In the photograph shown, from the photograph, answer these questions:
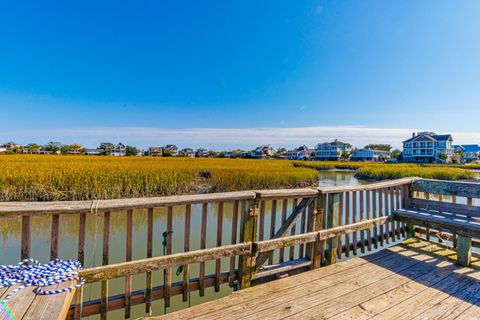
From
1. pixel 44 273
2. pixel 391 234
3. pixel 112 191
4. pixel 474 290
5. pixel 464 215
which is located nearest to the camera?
pixel 44 273

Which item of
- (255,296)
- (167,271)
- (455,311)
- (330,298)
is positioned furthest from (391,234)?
(167,271)

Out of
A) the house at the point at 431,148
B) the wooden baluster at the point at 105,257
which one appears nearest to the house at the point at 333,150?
the house at the point at 431,148

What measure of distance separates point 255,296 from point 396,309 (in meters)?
1.24

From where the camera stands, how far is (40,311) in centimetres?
125

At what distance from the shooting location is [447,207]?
152 inches

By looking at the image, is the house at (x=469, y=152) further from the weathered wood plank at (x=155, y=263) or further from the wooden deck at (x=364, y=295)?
the weathered wood plank at (x=155, y=263)

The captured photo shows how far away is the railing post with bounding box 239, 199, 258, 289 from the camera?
2.60m

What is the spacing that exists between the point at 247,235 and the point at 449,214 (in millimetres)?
3346

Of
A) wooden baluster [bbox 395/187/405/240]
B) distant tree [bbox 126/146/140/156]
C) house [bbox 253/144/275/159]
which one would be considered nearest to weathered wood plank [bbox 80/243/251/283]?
wooden baluster [bbox 395/187/405/240]

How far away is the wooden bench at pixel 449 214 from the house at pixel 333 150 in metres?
74.0

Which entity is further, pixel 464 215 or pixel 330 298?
pixel 464 215

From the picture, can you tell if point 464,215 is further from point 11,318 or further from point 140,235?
point 140,235

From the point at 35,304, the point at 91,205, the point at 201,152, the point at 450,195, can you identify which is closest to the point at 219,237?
the point at 91,205

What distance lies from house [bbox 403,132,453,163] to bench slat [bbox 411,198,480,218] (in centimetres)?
5705
